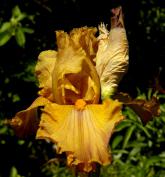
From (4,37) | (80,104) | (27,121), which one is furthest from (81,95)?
(4,37)

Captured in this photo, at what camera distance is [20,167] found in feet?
14.1

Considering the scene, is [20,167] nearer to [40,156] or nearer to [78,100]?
[40,156]

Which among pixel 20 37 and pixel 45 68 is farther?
pixel 20 37

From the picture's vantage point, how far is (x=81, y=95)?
1628 millimetres

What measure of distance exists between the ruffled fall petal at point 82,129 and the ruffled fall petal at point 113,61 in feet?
0.34

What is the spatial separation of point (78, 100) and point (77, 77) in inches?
2.9

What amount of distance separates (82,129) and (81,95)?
151 millimetres

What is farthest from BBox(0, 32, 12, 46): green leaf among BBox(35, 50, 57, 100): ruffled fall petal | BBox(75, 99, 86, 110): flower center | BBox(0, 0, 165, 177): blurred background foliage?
BBox(75, 99, 86, 110): flower center

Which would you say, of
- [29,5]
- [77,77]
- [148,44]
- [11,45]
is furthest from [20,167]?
[77,77]

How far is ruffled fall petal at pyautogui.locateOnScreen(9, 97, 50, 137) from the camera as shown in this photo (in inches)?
64.9

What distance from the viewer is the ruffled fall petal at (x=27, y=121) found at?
1647 mm

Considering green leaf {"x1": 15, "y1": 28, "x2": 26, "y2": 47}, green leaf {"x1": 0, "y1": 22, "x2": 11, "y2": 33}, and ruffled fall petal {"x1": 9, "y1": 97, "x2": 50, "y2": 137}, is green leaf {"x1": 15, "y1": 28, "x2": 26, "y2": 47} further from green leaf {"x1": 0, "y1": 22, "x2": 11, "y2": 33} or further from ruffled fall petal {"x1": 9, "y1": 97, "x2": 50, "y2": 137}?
ruffled fall petal {"x1": 9, "y1": 97, "x2": 50, "y2": 137}

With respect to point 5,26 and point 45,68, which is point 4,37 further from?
point 45,68


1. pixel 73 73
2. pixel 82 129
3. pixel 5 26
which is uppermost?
pixel 5 26
